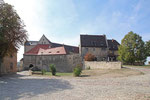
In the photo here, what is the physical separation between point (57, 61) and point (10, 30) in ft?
78.8

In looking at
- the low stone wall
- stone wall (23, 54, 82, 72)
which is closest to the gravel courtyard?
the low stone wall

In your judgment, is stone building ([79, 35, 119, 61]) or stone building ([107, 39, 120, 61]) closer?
stone building ([79, 35, 119, 61])

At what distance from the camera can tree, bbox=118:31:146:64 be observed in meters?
27.6

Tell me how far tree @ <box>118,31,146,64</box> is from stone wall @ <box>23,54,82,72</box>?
12.6 meters

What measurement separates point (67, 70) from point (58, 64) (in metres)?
3.83

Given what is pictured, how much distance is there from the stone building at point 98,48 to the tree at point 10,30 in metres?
23.6

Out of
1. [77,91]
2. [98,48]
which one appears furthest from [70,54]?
[77,91]

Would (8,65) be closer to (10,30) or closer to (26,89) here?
(10,30)

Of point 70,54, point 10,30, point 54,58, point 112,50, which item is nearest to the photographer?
point 10,30

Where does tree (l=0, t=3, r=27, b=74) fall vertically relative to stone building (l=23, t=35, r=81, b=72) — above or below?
above

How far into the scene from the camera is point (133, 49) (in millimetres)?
28297

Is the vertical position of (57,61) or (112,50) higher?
(112,50)

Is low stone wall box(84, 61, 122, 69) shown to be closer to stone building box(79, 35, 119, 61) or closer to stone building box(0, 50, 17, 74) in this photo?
stone building box(79, 35, 119, 61)

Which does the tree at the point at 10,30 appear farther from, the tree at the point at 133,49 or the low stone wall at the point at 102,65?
the tree at the point at 133,49
